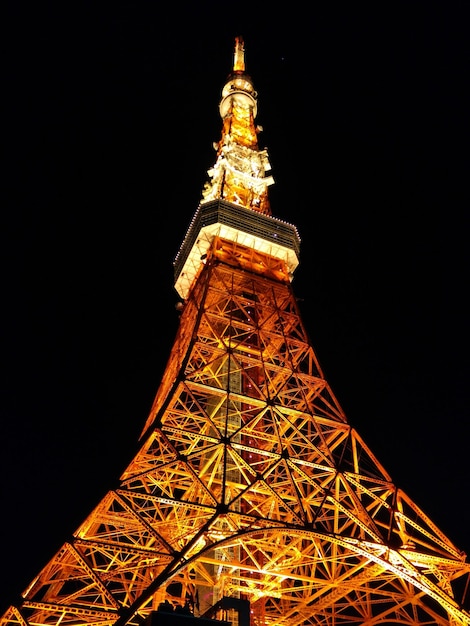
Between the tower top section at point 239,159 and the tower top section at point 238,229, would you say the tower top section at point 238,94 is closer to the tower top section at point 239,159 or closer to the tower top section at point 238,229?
the tower top section at point 239,159

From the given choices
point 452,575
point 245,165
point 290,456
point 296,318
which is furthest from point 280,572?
point 245,165

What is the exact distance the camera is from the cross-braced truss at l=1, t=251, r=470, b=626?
11125mm

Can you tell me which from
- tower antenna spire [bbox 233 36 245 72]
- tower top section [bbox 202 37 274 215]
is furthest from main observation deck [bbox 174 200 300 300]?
tower antenna spire [bbox 233 36 245 72]

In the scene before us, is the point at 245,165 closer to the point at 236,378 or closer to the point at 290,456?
the point at 236,378

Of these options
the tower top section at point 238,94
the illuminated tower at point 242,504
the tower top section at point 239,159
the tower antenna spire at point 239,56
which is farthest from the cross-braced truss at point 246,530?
the tower antenna spire at point 239,56

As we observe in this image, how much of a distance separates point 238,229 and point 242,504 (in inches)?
368

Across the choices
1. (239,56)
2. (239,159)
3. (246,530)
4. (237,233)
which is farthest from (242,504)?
(239,56)

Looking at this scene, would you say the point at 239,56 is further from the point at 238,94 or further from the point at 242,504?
the point at 242,504

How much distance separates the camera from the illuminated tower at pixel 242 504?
11.3 m

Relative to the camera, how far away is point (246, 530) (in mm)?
10953

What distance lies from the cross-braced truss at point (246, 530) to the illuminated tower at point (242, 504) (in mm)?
49

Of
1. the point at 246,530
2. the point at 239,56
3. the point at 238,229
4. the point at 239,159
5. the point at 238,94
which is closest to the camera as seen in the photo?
the point at 246,530

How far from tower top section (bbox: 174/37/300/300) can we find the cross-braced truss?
8.55 ft

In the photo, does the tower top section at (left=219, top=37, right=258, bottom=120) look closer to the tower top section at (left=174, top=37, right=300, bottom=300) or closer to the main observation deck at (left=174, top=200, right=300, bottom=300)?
the tower top section at (left=174, top=37, right=300, bottom=300)
